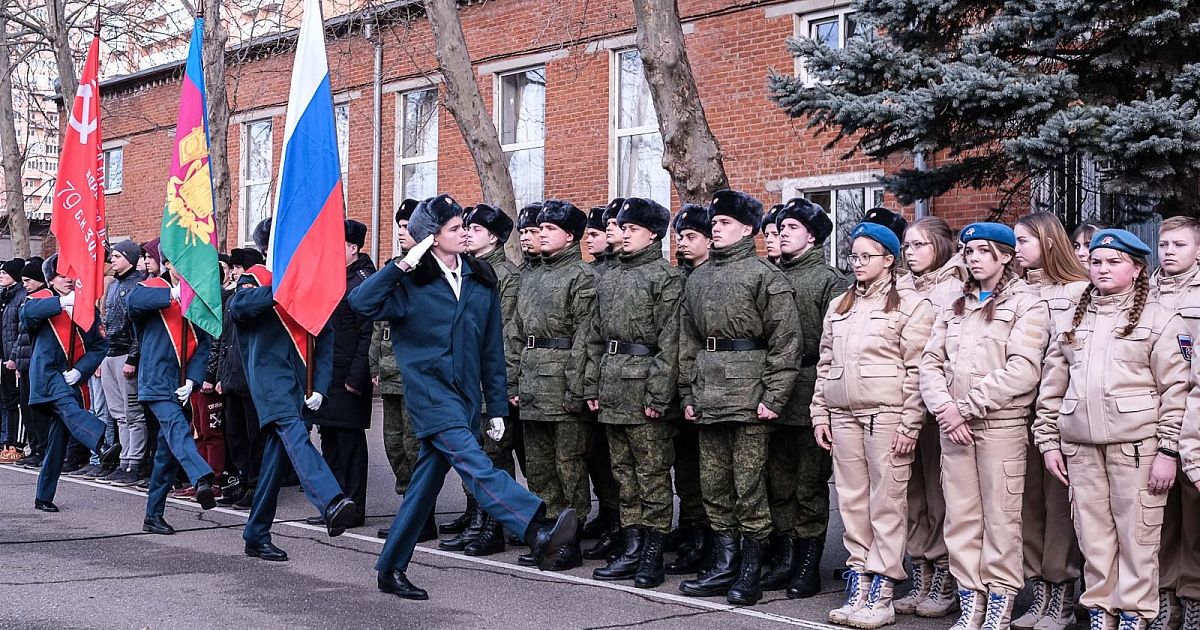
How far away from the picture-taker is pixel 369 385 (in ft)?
30.3

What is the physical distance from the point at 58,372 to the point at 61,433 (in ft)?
2.17

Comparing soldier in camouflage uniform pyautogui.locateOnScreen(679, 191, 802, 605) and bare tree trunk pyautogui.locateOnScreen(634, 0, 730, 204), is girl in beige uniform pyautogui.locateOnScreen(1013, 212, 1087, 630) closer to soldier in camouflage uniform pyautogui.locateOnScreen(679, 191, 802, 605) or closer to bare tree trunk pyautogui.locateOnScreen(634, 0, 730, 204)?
soldier in camouflage uniform pyautogui.locateOnScreen(679, 191, 802, 605)

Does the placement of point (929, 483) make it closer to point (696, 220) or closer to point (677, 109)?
point (696, 220)

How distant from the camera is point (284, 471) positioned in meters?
7.69

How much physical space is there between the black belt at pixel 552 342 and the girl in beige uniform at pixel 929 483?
Answer: 2017mm

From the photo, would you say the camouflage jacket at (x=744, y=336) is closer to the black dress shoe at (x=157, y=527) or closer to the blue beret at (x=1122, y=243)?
the blue beret at (x=1122, y=243)

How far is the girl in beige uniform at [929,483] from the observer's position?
6602mm

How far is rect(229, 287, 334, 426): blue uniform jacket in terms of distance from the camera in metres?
7.62

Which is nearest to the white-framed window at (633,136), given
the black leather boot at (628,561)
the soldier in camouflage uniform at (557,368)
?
the soldier in camouflage uniform at (557,368)

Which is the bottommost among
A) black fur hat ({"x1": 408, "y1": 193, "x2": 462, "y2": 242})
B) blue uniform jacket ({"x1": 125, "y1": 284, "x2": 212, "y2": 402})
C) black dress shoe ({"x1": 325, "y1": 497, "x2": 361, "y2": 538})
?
black dress shoe ({"x1": 325, "y1": 497, "x2": 361, "y2": 538})

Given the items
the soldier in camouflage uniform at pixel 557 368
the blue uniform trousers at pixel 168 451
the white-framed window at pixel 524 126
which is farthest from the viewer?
the white-framed window at pixel 524 126

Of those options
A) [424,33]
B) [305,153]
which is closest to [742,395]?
[305,153]

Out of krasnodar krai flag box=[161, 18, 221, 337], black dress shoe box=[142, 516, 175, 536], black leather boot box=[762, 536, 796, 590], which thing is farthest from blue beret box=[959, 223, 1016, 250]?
black dress shoe box=[142, 516, 175, 536]

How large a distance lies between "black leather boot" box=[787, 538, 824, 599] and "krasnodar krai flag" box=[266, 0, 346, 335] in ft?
9.53
